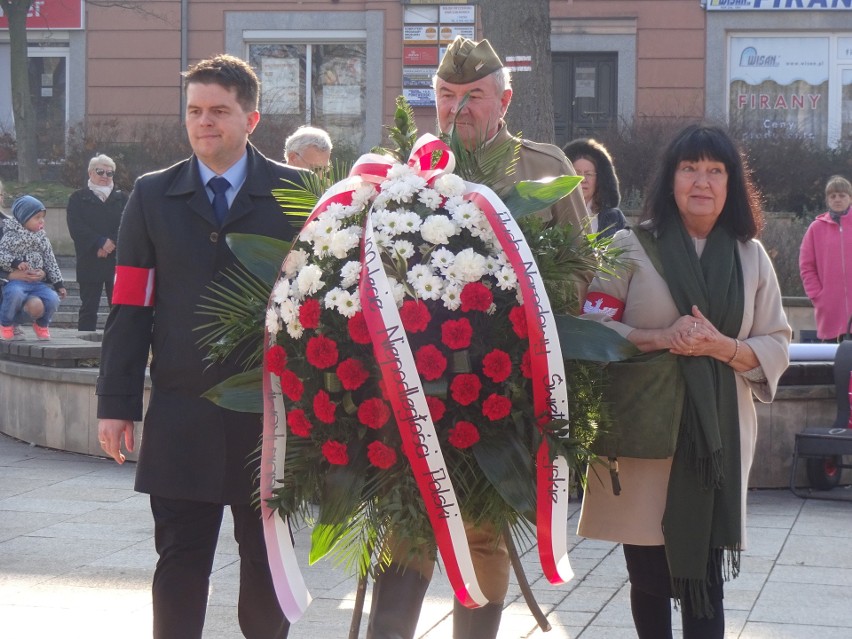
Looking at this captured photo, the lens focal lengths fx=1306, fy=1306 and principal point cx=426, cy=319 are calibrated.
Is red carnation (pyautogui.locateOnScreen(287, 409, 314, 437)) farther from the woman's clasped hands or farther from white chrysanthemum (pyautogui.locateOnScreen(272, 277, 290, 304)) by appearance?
the woman's clasped hands

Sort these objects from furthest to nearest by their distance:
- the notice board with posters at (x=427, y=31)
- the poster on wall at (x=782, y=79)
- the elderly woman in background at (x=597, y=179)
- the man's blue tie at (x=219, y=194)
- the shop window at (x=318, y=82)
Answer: the shop window at (x=318, y=82) → the notice board with posters at (x=427, y=31) → the poster on wall at (x=782, y=79) → the elderly woman in background at (x=597, y=179) → the man's blue tie at (x=219, y=194)

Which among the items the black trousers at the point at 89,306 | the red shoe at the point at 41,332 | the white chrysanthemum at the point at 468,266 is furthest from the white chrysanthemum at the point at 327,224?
the black trousers at the point at 89,306

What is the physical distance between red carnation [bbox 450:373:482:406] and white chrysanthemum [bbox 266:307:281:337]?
18.6 inches

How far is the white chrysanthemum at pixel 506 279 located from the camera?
3.07m

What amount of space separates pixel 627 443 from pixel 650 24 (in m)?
19.6

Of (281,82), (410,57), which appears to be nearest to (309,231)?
(410,57)

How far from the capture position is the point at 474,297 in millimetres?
3018

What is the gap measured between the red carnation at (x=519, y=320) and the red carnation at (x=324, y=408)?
0.46 meters

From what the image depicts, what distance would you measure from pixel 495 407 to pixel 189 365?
1.26 m

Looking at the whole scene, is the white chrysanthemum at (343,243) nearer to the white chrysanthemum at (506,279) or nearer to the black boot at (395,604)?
the white chrysanthemum at (506,279)

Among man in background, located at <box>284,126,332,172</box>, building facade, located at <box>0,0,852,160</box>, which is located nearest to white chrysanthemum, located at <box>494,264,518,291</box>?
man in background, located at <box>284,126,332,172</box>

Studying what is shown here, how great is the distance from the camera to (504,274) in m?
3.08

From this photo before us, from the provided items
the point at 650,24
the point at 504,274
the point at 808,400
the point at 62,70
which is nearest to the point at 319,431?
the point at 504,274

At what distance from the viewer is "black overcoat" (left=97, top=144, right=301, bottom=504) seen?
3912 millimetres
